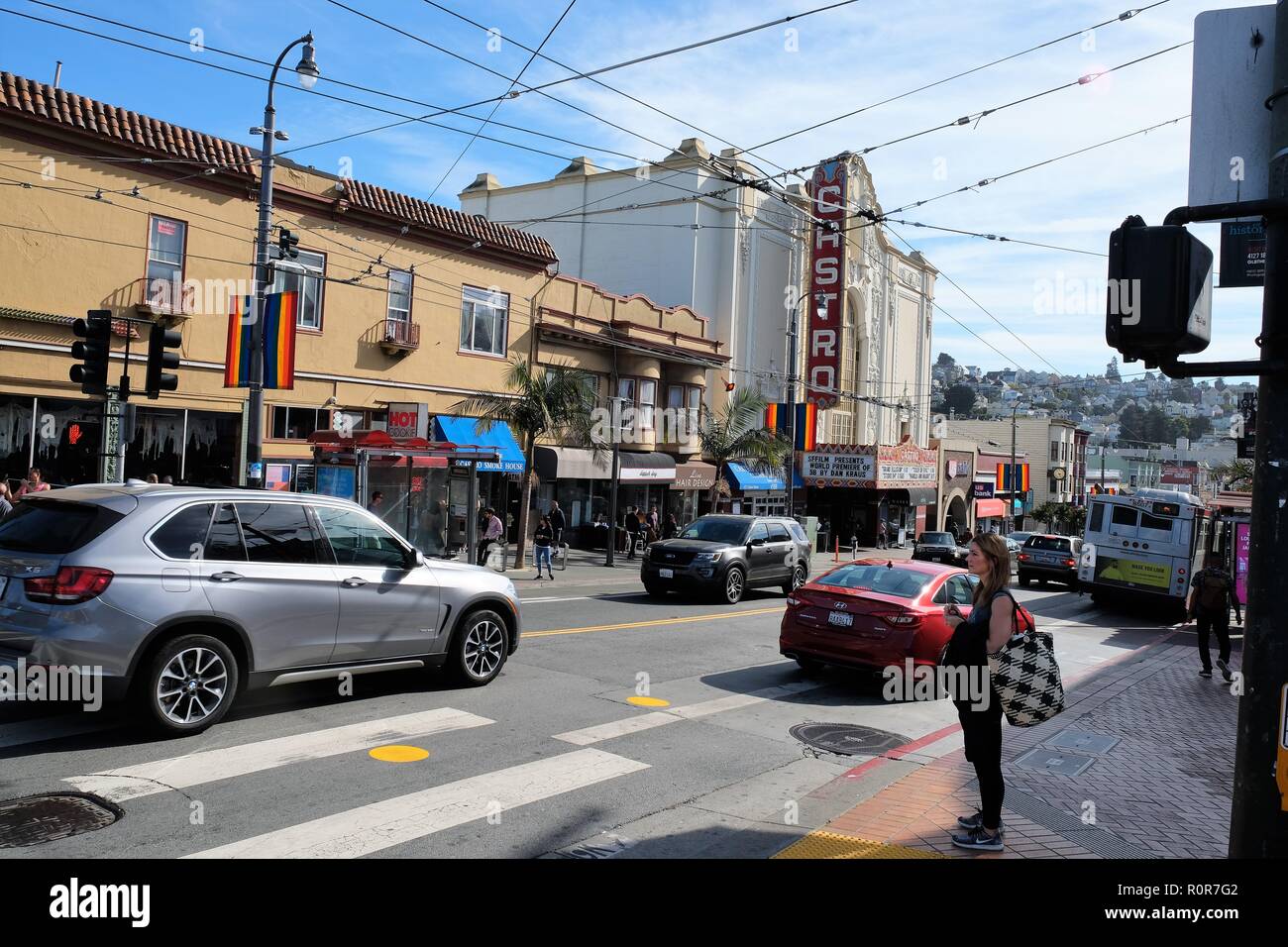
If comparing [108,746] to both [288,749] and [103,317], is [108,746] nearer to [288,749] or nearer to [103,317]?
[288,749]

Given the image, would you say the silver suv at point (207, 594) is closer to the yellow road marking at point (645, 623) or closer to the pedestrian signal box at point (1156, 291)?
the yellow road marking at point (645, 623)

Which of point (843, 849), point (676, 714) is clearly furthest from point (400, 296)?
point (843, 849)

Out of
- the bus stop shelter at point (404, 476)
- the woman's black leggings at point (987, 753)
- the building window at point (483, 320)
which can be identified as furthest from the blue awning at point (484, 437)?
the woman's black leggings at point (987, 753)

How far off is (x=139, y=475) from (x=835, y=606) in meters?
15.4

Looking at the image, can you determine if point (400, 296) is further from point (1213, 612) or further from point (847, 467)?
point (847, 467)

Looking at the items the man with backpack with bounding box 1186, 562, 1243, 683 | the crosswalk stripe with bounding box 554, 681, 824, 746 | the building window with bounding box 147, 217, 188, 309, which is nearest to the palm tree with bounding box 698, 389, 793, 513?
the building window with bounding box 147, 217, 188, 309

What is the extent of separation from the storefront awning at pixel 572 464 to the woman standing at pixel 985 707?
22.1 metres

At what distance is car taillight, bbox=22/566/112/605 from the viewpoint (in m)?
6.32

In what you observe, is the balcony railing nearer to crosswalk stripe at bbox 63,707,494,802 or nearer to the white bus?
crosswalk stripe at bbox 63,707,494,802

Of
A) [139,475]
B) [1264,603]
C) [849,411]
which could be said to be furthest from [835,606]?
[849,411]

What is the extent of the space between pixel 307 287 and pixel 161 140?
4.36m

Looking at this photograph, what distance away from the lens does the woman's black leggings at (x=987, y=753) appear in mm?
5477

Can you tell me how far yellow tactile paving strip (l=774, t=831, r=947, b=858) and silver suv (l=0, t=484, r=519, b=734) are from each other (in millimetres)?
4161

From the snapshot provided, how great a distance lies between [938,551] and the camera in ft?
116
